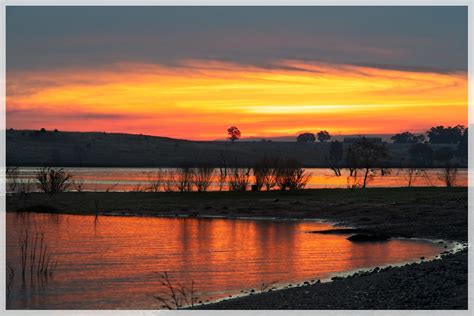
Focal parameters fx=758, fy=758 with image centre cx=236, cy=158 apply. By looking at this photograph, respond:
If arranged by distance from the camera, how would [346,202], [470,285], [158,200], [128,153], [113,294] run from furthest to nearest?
[128,153], [158,200], [346,202], [113,294], [470,285]

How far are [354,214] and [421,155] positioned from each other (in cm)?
13697

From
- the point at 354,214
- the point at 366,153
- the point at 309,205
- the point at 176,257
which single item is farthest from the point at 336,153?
the point at 176,257

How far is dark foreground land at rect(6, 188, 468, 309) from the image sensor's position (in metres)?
15.1

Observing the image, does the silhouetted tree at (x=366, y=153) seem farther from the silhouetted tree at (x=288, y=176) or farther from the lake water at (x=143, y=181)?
the silhouetted tree at (x=288, y=176)

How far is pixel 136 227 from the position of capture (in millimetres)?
34500

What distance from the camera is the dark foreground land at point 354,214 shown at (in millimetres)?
15086

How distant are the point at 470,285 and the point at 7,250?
15.9 meters

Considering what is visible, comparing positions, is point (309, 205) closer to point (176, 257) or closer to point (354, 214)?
point (354, 214)

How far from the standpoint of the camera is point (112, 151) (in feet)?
474

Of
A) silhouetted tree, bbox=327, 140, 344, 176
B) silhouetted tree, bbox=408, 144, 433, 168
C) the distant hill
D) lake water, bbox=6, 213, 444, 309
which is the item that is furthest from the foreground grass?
silhouetted tree, bbox=408, 144, 433, 168

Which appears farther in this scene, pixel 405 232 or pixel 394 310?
pixel 405 232

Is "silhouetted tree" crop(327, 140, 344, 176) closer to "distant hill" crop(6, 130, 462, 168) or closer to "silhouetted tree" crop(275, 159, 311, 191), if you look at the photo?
"distant hill" crop(6, 130, 462, 168)

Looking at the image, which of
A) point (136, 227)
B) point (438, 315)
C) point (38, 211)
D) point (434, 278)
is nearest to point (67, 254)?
point (136, 227)

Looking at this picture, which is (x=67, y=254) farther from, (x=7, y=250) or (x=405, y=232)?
(x=405, y=232)
